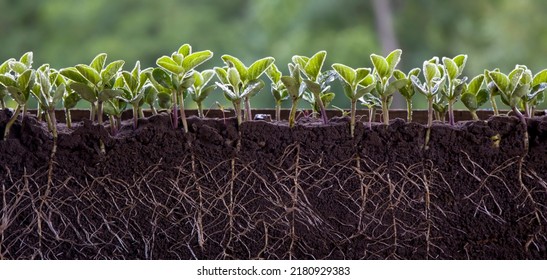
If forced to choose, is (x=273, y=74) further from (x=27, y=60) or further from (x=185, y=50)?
(x=27, y=60)

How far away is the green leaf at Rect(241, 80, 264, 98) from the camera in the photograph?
784 millimetres

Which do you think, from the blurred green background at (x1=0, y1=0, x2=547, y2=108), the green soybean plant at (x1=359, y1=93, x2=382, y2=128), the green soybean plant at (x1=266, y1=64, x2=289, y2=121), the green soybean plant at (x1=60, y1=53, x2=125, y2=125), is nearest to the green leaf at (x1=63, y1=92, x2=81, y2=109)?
the green soybean plant at (x1=60, y1=53, x2=125, y2=125)

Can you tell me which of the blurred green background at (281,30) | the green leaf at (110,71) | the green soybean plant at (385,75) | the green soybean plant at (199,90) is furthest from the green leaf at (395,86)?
the blurred green background at (281,30)

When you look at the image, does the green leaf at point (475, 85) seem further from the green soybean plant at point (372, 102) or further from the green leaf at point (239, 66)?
the green leaf at point (239, 66)

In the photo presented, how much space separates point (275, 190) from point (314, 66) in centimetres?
15

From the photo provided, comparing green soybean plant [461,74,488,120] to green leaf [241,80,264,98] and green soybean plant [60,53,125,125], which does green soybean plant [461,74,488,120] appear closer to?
green leaf [241,80,264,98]

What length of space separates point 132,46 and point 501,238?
17.1 ft

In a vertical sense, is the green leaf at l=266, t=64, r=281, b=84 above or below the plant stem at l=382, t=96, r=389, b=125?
above

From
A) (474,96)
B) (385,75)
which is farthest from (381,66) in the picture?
(474,96)

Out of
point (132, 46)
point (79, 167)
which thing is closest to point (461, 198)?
point (79, 167)

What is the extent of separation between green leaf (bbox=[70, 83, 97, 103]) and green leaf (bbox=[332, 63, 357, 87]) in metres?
0.27

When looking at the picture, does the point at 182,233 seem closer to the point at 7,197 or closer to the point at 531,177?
the point at 7,197

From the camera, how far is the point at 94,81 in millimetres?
781

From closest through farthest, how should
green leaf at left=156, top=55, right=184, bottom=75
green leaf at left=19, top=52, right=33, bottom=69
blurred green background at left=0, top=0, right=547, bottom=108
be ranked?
1. green leaf at left=156, top=55, right=184, bottom=75
2. green leaf at left=19, top=52, right=33, bottom=69
3. blurred green background at left=0, top=0, right=547, bottom=108
